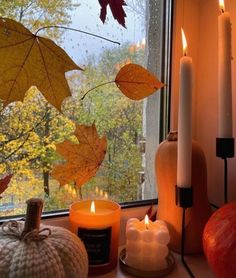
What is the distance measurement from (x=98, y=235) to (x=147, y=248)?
0.29 ft

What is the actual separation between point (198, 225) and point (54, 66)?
40cm

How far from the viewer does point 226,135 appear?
57 cm

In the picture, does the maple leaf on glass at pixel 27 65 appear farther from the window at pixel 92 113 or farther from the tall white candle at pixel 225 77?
the tall white candle at pixel 225 77

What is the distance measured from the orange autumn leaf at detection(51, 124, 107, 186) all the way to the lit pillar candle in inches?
5.7

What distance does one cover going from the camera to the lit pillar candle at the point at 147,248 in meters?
0.54

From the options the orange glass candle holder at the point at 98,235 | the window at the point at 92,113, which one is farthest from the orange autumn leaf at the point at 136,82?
the orange glass candle holder at the point at 98,235

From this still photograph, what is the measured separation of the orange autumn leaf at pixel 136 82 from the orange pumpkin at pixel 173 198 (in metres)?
0.10

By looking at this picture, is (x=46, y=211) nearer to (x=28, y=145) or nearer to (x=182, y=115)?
(x=28, y=145)

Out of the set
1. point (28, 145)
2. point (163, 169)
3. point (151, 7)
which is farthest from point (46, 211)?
point (151, 7)

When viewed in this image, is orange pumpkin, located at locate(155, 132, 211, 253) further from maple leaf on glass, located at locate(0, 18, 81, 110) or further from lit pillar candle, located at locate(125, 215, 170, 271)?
maple leaf on glass, located at locate(0, 18, 81, 110)

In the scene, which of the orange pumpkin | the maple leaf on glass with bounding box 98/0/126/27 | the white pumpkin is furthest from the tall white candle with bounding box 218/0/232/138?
the white pumpkin

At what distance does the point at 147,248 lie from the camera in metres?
0.54

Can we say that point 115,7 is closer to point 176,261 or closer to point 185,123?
point 185,123

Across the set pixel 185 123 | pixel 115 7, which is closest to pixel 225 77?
pixel 185 123
